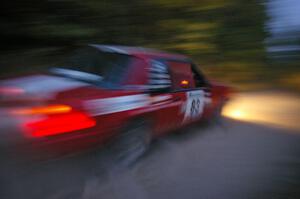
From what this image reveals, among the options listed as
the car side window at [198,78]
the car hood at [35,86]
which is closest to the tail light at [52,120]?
the car hood at [35,86]

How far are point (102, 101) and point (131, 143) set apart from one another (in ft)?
2.78

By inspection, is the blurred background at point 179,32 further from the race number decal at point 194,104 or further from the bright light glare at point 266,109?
the race number decal at point 194,104

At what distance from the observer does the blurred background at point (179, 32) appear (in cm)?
749

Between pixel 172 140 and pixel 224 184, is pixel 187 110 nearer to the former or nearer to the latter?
pixel 172 140

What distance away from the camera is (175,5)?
33.2 ft

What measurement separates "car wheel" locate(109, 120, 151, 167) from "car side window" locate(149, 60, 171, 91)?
1.56ft

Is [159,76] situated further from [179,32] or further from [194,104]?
[179,32]

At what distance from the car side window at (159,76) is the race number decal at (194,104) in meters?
0.49

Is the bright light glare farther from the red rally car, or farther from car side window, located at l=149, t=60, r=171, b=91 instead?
car side window, located at l=149, t=60, r=171, b=91

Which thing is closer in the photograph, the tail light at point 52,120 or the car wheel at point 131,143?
the tail light at point 52,120

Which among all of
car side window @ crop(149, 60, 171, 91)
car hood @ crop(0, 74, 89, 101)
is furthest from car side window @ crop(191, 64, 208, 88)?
car hood @ crop(0, 74, 89, 101)

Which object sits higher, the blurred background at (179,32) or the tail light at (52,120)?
the blurred background at (179,32)

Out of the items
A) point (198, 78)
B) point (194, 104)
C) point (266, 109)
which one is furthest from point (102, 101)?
point (266, 109)

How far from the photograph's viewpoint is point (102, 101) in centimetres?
388
